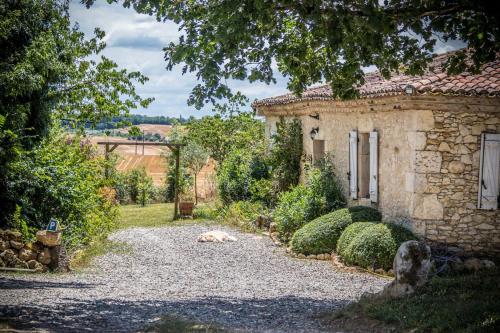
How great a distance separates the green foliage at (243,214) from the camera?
1942 centimetres

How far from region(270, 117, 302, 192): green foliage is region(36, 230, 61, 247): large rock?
354 inches

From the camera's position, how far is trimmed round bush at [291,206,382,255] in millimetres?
14344

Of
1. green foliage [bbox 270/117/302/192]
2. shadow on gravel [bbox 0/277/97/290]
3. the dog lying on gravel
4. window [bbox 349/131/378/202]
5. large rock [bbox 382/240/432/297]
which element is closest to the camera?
large rock [bbox 382/240/432/297]

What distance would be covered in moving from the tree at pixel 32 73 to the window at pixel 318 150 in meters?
6.57

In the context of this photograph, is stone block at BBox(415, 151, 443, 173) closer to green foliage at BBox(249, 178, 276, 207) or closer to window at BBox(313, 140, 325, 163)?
window at BBox(313, 140, 325, 163)

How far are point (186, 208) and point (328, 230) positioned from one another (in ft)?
29.3

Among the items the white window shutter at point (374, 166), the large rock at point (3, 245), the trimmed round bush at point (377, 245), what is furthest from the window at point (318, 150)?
the large rock at point (3, 245)

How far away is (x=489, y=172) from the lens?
43.3 ft

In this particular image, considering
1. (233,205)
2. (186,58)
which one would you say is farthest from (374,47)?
(233,205)

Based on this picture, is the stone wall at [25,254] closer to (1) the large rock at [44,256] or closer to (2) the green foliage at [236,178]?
(1) the large rock at [44,256]

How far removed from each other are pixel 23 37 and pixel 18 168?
2.40 meters

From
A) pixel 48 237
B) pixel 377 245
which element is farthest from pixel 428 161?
pixel 48 237

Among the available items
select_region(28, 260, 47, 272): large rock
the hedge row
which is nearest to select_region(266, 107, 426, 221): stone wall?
the hedge row

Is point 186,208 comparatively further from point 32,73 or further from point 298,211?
point 32,73
